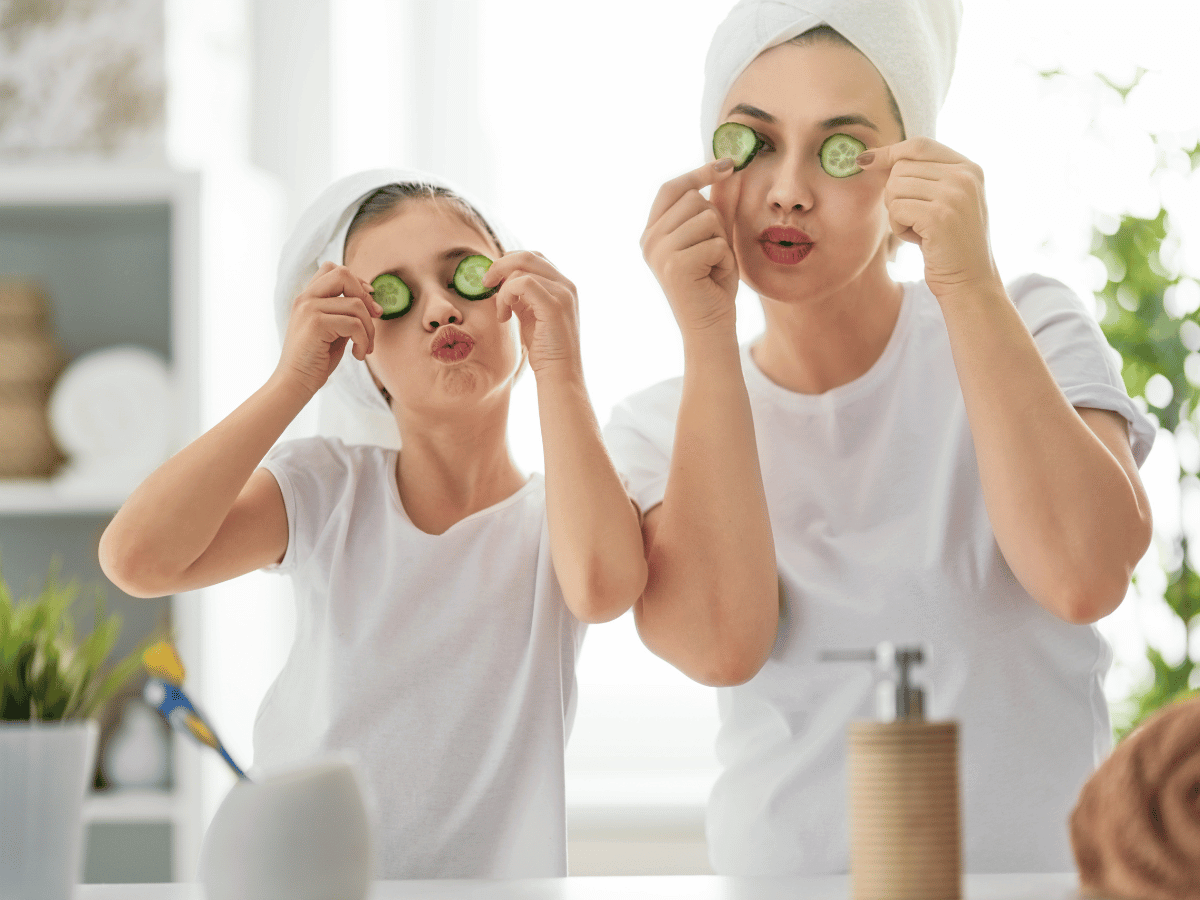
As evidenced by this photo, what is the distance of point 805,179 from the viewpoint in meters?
1.41

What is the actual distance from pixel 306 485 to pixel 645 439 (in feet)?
1.50

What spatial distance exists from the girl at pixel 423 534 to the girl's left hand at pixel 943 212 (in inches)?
16.3

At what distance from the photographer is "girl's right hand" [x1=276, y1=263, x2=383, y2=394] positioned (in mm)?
1427

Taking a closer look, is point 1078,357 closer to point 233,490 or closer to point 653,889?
point 653,889

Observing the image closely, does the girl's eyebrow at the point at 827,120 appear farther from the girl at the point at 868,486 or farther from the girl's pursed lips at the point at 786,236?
the girl's pursed lips at the point at 786,236

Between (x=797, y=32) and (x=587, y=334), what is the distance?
68.2 inches

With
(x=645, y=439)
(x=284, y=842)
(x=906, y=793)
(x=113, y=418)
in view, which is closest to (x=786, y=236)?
(x=645, y=439)

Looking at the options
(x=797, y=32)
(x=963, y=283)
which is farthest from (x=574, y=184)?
(x=963, y=283)

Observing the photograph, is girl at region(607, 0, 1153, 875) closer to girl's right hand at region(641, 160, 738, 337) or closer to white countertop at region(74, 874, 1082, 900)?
girl's right hand at region(641, 160, 738, 337)

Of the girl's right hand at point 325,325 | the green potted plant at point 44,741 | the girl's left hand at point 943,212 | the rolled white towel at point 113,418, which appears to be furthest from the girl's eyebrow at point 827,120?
the rolled white towel at point 113,418

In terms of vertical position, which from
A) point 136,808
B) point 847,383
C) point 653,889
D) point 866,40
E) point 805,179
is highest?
point 866,40

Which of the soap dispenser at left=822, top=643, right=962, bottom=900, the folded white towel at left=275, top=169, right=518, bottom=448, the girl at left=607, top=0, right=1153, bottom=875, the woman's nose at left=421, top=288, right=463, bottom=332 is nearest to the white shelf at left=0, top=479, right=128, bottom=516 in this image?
the folded white towel at left=275, top=169, right=518, bottom=448

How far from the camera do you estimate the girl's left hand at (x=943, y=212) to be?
1.30m

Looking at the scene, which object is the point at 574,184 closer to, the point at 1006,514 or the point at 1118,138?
the point at 1118,138
